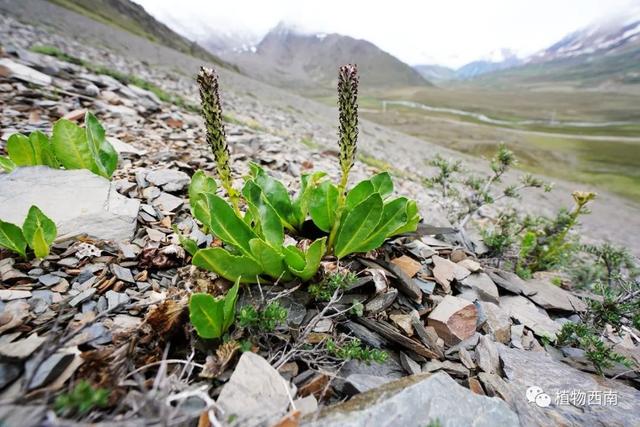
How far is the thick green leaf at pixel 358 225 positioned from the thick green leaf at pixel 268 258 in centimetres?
56

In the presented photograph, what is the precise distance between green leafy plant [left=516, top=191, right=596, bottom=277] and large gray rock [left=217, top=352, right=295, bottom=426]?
3.68 m

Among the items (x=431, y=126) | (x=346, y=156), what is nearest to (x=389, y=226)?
(x=346, y=156)

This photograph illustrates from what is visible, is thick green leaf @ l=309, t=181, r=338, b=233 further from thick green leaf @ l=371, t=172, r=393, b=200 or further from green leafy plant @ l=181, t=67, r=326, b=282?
thick green leaf @ l=371, t=172, r=393, b=200

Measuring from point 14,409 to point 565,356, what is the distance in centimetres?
371

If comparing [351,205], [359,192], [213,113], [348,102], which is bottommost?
[351,205]

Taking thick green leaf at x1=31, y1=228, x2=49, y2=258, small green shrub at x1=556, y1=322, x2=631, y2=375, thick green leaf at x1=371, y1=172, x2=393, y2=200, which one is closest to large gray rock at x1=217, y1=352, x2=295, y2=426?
thick green leaf at x1=31, y1=228, x2=49, y2=258

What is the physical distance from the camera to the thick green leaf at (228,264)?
7.53 feet

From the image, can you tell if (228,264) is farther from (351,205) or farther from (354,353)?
(351,205)

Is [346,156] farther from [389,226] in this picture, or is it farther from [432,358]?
[432,358]

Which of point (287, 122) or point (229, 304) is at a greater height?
point (229, 304)

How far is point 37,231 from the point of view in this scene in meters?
2.42

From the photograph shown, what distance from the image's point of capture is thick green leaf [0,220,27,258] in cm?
245

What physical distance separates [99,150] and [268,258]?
2584 mm

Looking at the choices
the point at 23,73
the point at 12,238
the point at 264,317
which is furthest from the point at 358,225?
the point at 23,73
